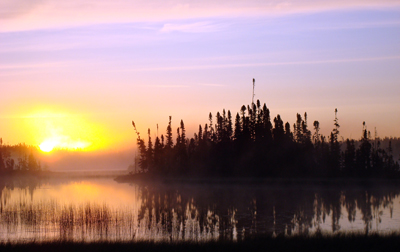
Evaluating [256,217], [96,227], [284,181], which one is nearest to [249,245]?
[96,227]

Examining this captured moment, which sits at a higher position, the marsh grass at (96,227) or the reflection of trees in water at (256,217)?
the marsh grass at (96,227)

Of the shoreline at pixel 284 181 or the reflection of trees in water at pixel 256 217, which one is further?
the shoreline at pixel 284 181

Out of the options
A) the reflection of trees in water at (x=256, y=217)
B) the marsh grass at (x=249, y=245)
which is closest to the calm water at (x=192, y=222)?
the reflection of trees in water at (x=256, y=217)

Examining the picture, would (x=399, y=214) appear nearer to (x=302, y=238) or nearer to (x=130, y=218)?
(x=302, y=238)

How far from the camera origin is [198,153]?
11462 centimetres

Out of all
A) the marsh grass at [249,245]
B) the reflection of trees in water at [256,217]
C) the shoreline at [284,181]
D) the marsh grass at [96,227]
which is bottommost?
the shoreline at [284,181]

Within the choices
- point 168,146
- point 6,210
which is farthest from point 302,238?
point 168,146

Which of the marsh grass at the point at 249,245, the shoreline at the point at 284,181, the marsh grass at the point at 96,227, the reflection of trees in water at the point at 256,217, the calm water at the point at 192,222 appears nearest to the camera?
the marsh grass at the point at 249,245

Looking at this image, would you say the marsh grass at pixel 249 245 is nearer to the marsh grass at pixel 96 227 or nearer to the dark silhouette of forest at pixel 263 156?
the marsh grass at pixel 96 227

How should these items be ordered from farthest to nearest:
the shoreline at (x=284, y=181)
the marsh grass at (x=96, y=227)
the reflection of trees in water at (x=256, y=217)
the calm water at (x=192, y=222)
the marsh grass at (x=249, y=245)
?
the shoreline at (x=284, y=181), the reflection of trees in water at (x=256, y=217), the calm water at (x=192, y=222), the marsh grass at (x=96, y=227), the marsh grass at (x=249, y=245)

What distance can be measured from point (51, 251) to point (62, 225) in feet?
36.5

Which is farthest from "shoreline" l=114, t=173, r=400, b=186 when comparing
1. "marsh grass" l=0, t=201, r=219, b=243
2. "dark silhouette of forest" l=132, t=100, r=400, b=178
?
"marsh grass" l=0, t=201, r=219, b=243

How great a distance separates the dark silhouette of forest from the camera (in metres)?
102

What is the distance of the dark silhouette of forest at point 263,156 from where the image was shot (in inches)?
4033
